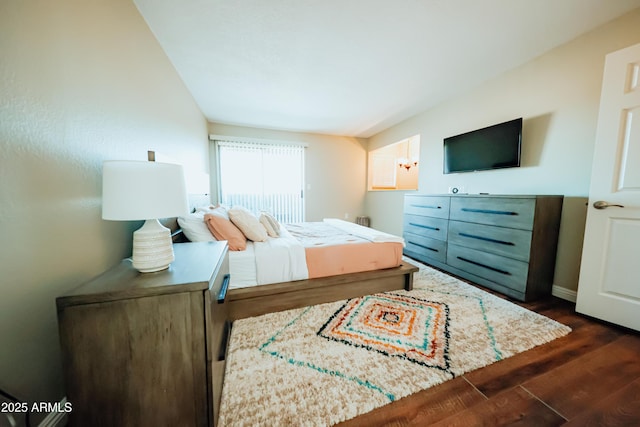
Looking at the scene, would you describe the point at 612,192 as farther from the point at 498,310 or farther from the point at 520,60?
the point at 520,60

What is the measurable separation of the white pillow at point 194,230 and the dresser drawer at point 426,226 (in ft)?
8.51

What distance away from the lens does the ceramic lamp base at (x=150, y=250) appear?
2.97 feet

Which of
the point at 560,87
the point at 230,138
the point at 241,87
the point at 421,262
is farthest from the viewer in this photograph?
the point at 230,138

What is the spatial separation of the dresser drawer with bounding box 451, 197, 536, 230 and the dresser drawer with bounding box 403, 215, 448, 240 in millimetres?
211

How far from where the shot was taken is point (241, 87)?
268 centimetres

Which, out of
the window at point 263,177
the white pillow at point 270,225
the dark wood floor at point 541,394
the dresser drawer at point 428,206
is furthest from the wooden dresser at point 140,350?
the window at point 263,177

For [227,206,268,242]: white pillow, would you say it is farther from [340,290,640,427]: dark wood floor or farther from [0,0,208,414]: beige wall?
[340,290,640,427]: dark wood floor

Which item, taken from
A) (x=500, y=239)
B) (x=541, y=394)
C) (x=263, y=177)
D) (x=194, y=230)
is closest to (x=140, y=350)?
(x=194, y=230)

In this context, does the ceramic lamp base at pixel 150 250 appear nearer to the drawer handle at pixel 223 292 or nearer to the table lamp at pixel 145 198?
the table lamp at pixel 145 198

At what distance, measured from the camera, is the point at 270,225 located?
229 centimetres

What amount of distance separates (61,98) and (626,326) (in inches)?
145

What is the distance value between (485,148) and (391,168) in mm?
2575

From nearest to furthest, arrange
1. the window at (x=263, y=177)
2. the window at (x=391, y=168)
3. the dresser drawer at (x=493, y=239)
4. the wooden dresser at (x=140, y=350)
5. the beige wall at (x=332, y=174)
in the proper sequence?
the wooden dresser at (x=140, y=350)
the dresser drawer at (x=493, y=239)
the window at (x=263, y=177)
the beige wall at (x=332, y=174)
the window at (x=391, y=168)

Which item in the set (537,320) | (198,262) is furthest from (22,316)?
(537,320)
